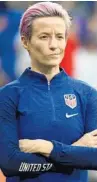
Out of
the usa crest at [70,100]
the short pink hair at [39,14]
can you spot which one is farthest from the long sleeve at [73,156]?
the short pink hair at [39,14]

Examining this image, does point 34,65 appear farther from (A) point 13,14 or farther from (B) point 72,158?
(A) point 13,14

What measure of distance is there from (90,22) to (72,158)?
2032mm

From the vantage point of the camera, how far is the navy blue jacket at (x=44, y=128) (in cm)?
169

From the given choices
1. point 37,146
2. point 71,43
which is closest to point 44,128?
point 37,146

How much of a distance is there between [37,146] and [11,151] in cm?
11

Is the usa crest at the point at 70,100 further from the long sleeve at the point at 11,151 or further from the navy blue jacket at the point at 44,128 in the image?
the long sleeve at the point at 11,151

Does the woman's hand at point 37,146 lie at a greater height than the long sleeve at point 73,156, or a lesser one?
greater

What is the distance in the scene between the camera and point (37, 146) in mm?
1691

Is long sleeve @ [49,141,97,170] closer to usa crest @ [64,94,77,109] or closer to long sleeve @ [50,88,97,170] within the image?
long sleeve @ [50,88,97,170]

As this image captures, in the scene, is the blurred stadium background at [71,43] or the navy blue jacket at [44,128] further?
the blurred stadium background at [71,43]

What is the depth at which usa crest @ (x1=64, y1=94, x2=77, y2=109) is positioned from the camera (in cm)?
175

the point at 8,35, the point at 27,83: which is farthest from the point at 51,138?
the point at 8,35

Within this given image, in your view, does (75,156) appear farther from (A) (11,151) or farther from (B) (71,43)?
(B) (71,43)

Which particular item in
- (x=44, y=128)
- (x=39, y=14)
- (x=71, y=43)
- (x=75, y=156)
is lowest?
(x=75, y=156)
